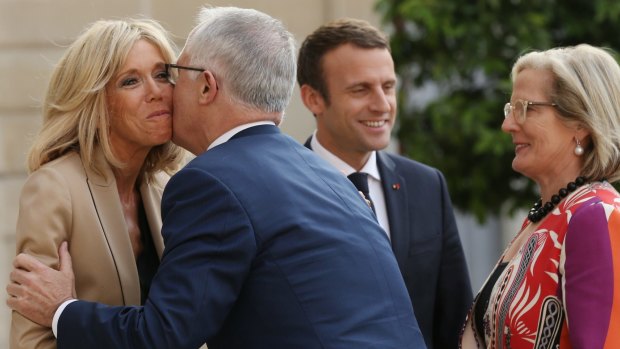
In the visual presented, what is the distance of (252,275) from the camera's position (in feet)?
9.33

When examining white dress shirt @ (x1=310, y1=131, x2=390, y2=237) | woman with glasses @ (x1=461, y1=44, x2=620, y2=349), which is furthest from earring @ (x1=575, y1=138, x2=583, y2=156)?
white dress shirt @ (x1=310, y1=131, x2=390, y2=237)

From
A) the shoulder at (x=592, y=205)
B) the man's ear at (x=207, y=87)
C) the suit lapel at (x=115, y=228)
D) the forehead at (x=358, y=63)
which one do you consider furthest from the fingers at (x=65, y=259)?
the forehead at (x=358, y=63)

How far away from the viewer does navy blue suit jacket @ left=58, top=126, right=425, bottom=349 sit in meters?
2.78

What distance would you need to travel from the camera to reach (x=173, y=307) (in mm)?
2768

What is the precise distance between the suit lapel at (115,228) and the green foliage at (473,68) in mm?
3435

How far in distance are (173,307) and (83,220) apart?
0.60 metres

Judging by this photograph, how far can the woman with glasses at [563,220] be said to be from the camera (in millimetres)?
3135

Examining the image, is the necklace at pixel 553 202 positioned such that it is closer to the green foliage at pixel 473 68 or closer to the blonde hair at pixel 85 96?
the blonde hair at pixel 85 96

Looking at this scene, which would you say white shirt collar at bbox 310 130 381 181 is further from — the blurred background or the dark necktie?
the blurred background

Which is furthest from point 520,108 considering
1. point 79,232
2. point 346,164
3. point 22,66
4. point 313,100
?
point 22,66

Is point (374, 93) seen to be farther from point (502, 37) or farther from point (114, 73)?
point (502, 37)

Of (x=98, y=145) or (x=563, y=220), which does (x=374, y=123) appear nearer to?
(x=563, y=220)

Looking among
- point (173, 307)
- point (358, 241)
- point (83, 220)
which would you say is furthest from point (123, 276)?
point (358, 241)

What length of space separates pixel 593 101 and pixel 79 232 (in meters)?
1.60
